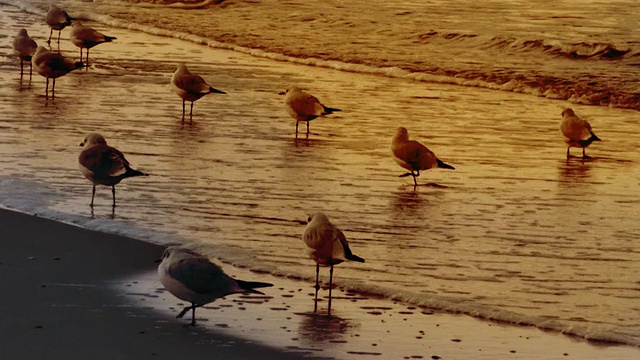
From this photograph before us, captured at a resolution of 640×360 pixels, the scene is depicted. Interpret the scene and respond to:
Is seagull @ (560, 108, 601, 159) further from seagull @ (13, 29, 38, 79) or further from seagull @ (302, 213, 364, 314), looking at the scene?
seagull @ (13, 29, 38, 79)

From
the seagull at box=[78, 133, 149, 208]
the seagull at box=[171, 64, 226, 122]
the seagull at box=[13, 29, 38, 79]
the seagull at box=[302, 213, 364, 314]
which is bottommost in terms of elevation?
the seagull at box=[302, 213, 364, 314]

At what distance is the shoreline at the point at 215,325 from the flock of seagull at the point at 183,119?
7.8 inches

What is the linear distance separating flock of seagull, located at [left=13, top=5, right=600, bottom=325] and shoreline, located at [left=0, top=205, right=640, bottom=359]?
199mm

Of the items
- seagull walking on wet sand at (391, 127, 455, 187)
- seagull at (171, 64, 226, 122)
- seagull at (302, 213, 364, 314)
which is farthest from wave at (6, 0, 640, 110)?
seagull at (302, 213, 364, 314)

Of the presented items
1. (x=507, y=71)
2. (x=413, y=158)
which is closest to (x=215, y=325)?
(x=413, y=158)

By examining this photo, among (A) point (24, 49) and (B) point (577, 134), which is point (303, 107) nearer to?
(B) point (577, 134)

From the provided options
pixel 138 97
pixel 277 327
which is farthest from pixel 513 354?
pixel 138 97

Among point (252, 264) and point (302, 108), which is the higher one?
point (302, 108)

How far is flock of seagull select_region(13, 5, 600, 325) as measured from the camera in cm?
830

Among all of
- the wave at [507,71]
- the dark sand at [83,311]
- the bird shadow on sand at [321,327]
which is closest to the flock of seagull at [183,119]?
the bird shadow on sand at [321,327]

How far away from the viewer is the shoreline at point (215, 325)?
786cm

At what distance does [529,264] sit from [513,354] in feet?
7.87

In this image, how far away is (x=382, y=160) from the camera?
47.9 ft

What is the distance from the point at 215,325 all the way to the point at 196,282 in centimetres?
31
